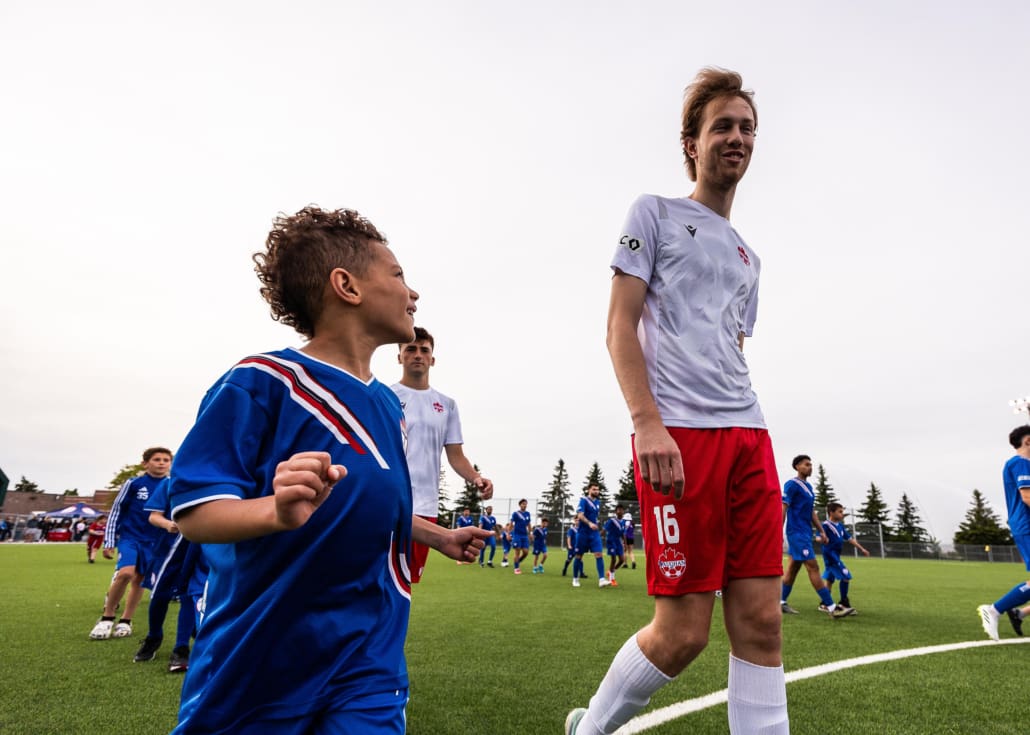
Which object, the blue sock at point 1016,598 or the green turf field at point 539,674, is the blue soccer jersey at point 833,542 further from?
the blue sock at point 1016,598

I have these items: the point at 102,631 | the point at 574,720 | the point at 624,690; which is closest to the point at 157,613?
the point at 102,631

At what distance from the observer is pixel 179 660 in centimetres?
524

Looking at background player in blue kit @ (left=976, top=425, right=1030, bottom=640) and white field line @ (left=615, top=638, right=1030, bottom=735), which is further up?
background player in blue kit @ (left=976, top=425, right=1030, bottom=640)

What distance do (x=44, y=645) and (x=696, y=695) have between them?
604cm

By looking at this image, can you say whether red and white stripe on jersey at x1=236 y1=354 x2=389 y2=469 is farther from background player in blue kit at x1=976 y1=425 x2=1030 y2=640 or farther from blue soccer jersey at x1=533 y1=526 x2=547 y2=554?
blue soccer jersey at x1=533 y1=526 x2=547 y2=554

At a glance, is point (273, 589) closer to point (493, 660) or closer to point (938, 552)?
point (493, 660)

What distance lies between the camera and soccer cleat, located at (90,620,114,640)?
655cm

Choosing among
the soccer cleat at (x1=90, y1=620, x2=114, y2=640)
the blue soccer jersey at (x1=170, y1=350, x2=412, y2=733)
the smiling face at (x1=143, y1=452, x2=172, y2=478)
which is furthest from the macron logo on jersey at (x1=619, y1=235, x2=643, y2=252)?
the soccer cleat at (x1=90, y1=620, x2=114, y2=640)

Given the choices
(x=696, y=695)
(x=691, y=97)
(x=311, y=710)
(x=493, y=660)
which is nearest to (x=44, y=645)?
(x=493, y=660)

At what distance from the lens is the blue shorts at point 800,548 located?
977 cm

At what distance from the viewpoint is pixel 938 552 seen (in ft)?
168

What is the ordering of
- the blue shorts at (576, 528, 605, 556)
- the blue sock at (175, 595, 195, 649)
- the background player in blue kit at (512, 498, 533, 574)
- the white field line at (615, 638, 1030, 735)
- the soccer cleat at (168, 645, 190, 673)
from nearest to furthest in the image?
the white field line at (615, 638, 1030, 735) → the soccer cleat at (168, 645, 190, 673) → the blue sock at (175, 595, 195, 649) → the blue shorts at (576, 528, 605, 556) → the background player in blue kit at (512, 498, 533, 574)

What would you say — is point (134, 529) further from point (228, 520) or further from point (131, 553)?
point (228, 520)

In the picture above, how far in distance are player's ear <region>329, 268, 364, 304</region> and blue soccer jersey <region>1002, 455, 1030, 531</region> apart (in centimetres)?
808
